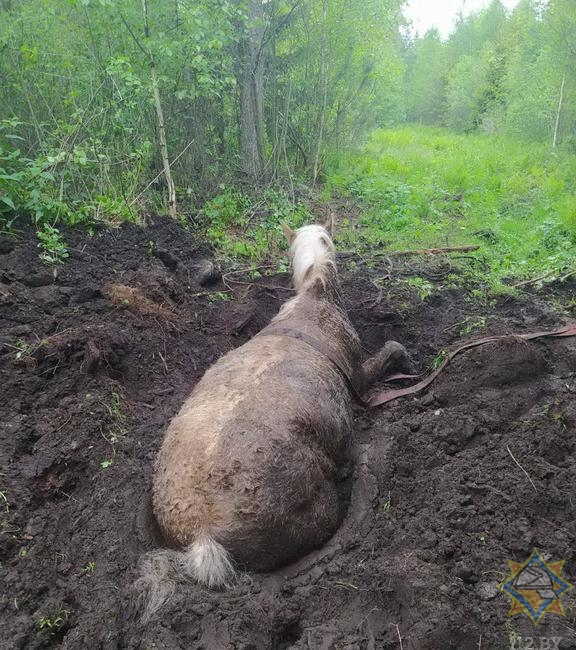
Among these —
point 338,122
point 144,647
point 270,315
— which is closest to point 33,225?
point 270,315

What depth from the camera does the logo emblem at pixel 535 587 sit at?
1821mm

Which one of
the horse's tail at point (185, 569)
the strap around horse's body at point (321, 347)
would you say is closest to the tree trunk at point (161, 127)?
the strap around horse's body at point (321, 347)

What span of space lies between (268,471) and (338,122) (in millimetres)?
12656

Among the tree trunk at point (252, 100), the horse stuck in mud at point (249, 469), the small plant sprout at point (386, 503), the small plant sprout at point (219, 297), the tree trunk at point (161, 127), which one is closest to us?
the horse stuck in mud at point (249, 469)

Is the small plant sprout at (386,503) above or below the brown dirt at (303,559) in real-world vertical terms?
below

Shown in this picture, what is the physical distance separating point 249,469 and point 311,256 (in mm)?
2960

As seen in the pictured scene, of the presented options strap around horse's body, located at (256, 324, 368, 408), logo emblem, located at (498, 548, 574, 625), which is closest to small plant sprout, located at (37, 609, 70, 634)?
logo emblem, located at (498, 548, 574, 625)

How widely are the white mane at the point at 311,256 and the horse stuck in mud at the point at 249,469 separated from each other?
4.65ft

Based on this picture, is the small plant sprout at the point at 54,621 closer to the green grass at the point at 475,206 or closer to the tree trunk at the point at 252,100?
the green grass at the point at 475,206

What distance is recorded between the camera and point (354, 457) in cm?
329

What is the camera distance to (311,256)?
16.0 ft

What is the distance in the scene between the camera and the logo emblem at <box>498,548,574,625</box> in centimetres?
182

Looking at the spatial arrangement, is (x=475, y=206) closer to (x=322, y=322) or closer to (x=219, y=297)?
(x=219, y=297)

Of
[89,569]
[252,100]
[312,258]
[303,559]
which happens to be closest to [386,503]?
[303,559]
